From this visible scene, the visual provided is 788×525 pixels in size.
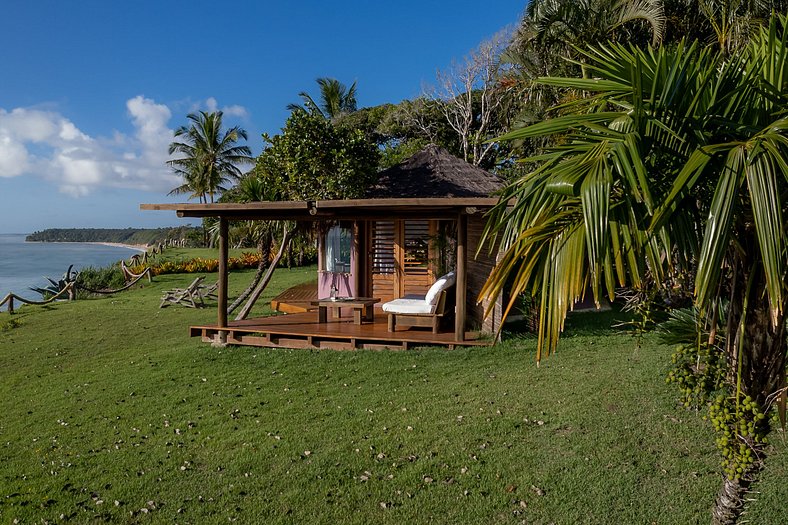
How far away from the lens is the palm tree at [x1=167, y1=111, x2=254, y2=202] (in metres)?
36.0

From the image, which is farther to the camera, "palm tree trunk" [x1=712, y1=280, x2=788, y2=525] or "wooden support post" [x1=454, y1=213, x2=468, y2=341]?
"wooden support post" [x1=454, y1=213, x2=468, y2=341]

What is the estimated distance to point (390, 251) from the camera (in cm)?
1244

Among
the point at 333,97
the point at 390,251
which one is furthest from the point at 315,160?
the point at 333,97

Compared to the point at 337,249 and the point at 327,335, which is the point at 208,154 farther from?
the point at 327,335

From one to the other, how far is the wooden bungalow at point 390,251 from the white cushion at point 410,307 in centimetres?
38

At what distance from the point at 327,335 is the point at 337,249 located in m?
4.43

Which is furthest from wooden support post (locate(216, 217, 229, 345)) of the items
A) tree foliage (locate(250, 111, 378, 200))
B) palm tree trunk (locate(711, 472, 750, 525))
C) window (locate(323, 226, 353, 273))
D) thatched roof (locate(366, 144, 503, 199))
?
palm tree trunk (locate(711, 472, 750, 525))

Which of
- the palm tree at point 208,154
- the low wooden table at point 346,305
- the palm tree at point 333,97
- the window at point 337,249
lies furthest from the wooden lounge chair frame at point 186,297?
the palm tree at point 208,154

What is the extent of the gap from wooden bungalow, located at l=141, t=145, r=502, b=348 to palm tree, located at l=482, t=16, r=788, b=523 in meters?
4.86

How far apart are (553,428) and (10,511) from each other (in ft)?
15.0

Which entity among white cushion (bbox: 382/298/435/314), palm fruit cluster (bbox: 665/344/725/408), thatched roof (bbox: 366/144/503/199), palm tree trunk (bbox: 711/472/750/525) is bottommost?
palm tree trunk (bbox: 711/472/750/525)

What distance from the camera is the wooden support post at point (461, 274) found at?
8.45m

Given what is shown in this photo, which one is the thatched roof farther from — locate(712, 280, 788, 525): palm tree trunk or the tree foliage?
locate(712, 280, 788, 525): palm tree trunk

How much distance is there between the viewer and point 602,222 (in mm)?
1732
